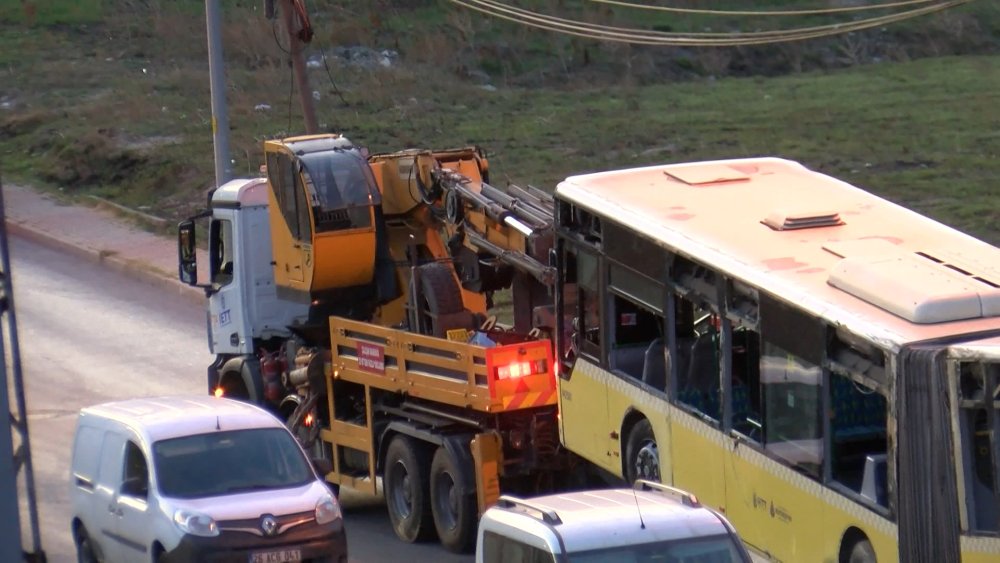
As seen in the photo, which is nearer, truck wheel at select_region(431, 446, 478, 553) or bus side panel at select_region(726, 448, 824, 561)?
bus side panel at select_region(726, 448, 824, 561)

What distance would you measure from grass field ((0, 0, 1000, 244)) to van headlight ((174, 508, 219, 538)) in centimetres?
1758

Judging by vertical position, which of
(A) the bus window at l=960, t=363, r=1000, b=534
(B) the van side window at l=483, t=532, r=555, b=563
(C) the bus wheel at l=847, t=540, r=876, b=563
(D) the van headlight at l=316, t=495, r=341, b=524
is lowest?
(D) the van headlight at l=316, t=495, r=341, b=524

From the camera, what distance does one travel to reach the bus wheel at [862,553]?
9.88 m

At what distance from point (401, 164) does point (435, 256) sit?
1014 millimetres

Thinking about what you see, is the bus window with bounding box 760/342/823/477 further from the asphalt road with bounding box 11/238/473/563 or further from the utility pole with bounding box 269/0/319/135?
the utility pole with bounding box 269/0/319/135

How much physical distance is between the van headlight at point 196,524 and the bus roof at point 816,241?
157 inches

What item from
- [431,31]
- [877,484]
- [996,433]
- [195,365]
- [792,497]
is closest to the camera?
[996,433]

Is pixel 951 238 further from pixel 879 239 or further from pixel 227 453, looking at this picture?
pixel 227 453

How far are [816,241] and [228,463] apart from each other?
4950 mm

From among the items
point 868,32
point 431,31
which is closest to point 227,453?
point 431,31

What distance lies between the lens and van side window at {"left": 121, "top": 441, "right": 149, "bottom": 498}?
41.5 ft

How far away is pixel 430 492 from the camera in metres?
14.9

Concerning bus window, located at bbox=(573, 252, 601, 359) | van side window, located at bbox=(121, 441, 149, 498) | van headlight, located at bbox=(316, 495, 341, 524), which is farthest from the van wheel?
bus window, located at bbox=(573, 252, 601, 359)

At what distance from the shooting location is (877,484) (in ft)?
32.4
